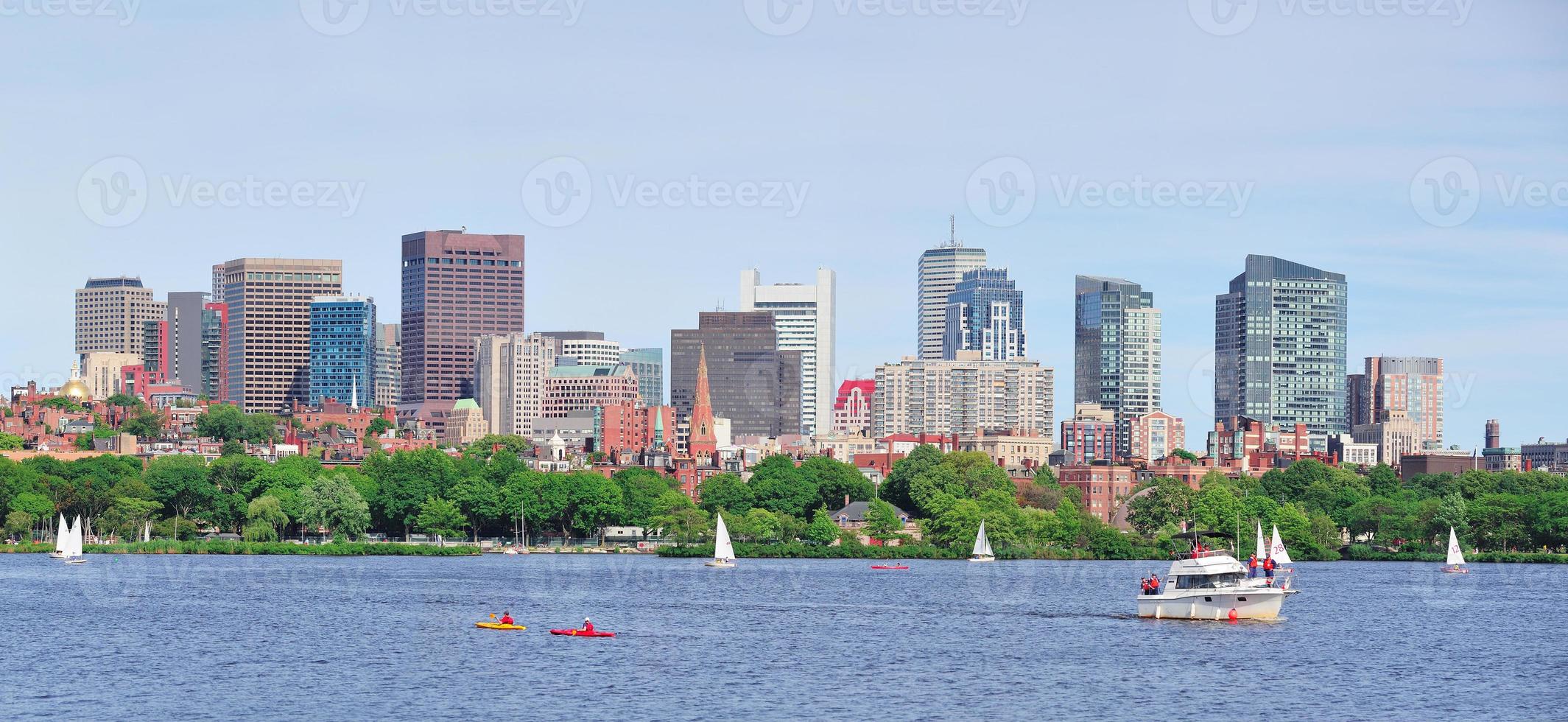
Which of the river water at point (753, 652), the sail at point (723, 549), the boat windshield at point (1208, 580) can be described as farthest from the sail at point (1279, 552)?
the sail at point (723, 549)

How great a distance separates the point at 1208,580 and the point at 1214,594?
2315 mm

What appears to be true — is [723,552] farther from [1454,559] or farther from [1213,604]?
[1213,604]

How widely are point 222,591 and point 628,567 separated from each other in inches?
1847

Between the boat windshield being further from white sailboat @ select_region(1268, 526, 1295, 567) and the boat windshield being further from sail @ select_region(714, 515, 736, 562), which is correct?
sail @ select_region(714, 515, 736, 562)

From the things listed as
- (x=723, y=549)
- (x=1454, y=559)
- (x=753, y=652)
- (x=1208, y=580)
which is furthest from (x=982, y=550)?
(x=753, y=652)

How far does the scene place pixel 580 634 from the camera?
108 metres

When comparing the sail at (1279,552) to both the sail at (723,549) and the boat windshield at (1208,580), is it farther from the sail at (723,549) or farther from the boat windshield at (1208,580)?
the sail at (723,549)

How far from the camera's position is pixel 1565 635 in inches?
4614

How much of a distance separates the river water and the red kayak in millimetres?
1088

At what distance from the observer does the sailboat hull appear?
117m

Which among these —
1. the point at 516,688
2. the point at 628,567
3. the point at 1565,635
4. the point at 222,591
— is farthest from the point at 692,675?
the point at 628,567

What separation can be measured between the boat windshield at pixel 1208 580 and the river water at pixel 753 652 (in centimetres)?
216

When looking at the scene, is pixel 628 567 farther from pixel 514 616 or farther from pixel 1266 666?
pixel 1266 666

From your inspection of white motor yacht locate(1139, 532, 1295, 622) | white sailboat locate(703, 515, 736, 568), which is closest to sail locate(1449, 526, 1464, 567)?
white sailboat locate(703, 515, 736, 568)
